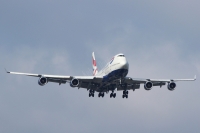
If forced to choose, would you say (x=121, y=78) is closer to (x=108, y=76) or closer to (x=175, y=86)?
(x=108, y=76)

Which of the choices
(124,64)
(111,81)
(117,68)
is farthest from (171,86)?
(117,68)

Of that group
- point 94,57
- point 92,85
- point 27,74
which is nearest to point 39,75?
point 27,74

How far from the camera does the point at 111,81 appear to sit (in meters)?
112

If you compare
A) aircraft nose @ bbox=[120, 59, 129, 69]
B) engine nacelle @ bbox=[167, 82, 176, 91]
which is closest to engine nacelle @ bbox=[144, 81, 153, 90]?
engine nacelle @ bbox=[167, 82, 176, 91]

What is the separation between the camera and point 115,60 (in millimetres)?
110062

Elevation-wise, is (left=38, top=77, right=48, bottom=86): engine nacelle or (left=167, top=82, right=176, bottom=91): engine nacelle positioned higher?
(left=167, top=82, right=176, bottom=91): engine nacelle

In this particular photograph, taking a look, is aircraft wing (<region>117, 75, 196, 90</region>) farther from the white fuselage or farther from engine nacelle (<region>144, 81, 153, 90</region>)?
the white fuselage

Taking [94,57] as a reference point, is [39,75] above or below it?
below

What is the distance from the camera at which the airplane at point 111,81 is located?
358 feet

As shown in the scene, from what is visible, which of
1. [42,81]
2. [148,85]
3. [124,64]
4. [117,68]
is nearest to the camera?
[124,64]

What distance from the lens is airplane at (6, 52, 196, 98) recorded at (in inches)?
4291

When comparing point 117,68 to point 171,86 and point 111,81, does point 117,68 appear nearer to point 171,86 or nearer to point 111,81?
point 111,81

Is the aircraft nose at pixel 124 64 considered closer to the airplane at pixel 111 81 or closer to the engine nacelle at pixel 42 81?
the airplane at pixel 111 81

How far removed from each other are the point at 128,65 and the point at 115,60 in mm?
2674
